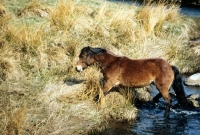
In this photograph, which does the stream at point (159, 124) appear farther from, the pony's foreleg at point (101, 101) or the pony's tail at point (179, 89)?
the pony's foreleg at point (101, 101)

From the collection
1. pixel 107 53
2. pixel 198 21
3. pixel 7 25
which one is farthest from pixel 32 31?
pixel 198 21

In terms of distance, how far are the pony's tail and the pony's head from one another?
1.60m

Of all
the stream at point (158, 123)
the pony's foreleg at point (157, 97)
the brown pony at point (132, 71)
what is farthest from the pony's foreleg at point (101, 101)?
the pony's foreleg at point (157, 97)

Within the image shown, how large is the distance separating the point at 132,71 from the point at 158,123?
1178mm

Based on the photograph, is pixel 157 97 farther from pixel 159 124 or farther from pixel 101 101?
pixel 101 101

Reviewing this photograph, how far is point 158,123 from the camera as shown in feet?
23.3

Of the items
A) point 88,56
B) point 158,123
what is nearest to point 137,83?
point 158,123

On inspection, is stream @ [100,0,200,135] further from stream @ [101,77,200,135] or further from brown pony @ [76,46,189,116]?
brown pony @ [76,46,189,116]

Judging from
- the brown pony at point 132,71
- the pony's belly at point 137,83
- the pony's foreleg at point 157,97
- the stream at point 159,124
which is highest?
the brown pony at point 132,71

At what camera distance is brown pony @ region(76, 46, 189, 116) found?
715 cm

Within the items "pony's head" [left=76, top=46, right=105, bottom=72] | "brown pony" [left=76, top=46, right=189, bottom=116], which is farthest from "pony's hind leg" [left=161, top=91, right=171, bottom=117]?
"pony's head" [left=76, top=46, right=105, bottom=72]

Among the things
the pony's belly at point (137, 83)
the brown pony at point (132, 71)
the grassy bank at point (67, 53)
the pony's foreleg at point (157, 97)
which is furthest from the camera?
the pony's foreleg at point (157, 97)

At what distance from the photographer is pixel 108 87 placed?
7.36 meters

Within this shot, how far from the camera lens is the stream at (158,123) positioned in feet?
21.8
